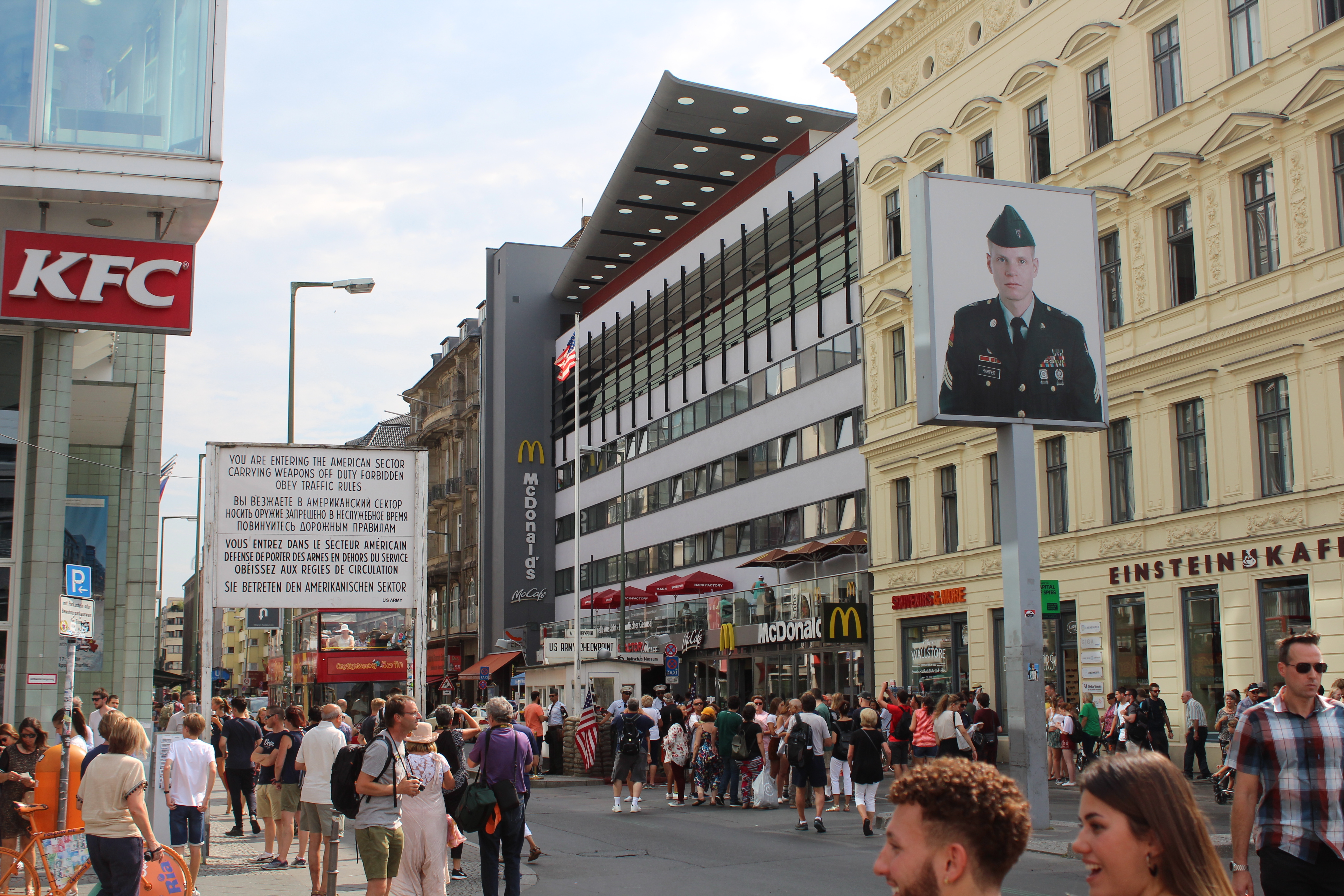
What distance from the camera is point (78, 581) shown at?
18.6 meters

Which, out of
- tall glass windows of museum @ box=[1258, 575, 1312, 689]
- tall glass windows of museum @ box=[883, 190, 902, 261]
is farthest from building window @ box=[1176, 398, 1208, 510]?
tall glass windows of museum @ box=[883, 190, 902, 261]

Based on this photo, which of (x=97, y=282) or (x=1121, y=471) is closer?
(x=97, y=282)

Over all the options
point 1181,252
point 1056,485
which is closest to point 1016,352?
point 1181,252

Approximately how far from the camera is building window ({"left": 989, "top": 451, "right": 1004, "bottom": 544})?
1209 inches

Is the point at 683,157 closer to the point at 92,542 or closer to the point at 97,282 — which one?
the point at 92,542

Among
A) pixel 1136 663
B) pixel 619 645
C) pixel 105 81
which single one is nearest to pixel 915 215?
pixel 105 81

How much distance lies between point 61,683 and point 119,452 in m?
6.11

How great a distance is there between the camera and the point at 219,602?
12953mm

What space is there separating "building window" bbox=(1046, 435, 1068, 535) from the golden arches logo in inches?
300

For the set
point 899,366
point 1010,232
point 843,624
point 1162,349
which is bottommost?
point 843,624

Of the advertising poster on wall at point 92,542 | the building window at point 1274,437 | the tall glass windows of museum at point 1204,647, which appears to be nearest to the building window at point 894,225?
the building window at point 1274,437

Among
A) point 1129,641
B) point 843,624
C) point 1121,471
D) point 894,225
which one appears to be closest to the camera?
point 1129,641

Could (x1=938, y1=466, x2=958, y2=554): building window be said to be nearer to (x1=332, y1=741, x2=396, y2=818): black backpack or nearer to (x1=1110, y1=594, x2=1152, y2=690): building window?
(x1=1110, y1=594, x2=1152, y2=690): building window

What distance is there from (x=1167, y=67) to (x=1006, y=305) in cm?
1131
